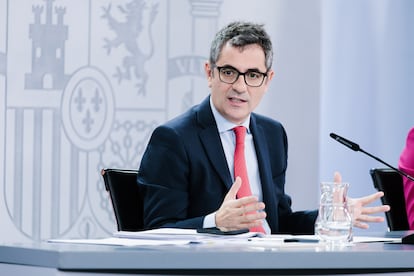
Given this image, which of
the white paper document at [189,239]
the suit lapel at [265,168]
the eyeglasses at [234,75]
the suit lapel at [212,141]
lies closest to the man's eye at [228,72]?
the eyeglasses at [234,75]

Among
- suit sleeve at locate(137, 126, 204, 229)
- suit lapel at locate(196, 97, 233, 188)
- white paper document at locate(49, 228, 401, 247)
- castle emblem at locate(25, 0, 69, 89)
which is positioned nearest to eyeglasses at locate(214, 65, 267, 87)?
suit lapel at locate(196, 97, 233, 188)

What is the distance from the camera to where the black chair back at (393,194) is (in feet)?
11.1

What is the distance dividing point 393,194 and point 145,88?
1.53m

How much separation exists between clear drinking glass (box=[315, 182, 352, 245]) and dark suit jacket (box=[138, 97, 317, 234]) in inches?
23.6

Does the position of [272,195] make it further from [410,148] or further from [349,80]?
[349,80]

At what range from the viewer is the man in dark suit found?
302 centimetres

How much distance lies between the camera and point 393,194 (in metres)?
3.40

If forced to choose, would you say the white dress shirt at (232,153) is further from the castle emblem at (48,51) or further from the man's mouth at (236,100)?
the castle emblem at (48,51)

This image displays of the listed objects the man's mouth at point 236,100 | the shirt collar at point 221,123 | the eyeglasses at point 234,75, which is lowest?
the shirt collar at point 221,123

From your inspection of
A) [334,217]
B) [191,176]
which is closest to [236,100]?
[191,176]

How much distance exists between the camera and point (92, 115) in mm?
4344

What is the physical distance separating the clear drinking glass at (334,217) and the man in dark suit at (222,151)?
64 centimetres

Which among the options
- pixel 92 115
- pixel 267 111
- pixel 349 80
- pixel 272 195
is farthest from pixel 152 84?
pixel 272 195

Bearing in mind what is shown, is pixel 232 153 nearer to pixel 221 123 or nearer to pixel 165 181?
pixel 221 123
